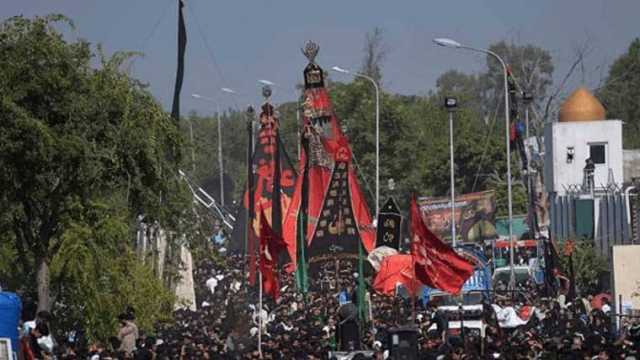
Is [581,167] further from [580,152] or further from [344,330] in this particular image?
[344,330]

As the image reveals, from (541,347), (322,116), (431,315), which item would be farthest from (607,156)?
(541,347)

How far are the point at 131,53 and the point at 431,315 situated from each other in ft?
37.4

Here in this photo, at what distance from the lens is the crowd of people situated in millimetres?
21031

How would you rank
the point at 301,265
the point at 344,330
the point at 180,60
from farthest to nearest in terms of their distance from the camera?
the point at 301,265, the point at 180,60, the point at 344,330

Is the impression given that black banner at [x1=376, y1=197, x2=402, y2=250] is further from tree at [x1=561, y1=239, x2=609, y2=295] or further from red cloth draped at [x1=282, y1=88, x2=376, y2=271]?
tree at [x1=561, y1=239, x2=609, y2=295]

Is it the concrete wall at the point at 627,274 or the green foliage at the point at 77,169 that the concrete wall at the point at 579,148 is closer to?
the concrete wall at the point at 627,274

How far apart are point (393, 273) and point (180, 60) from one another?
759 cm

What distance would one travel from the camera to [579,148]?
60.6 meters

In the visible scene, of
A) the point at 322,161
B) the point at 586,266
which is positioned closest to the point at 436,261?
the point at 322,161

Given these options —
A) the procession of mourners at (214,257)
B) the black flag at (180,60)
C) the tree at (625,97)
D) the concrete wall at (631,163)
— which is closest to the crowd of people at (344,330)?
the procession of mourners at (214,257)

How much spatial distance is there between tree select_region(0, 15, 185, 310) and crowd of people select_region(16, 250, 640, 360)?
1.84m

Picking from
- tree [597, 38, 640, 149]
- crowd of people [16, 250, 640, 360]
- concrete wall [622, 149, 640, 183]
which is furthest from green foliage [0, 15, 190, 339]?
tree [597, 38, 640, 149]

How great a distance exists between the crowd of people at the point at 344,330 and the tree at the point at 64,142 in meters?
1.84

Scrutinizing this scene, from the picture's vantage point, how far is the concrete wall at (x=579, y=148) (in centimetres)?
6003
